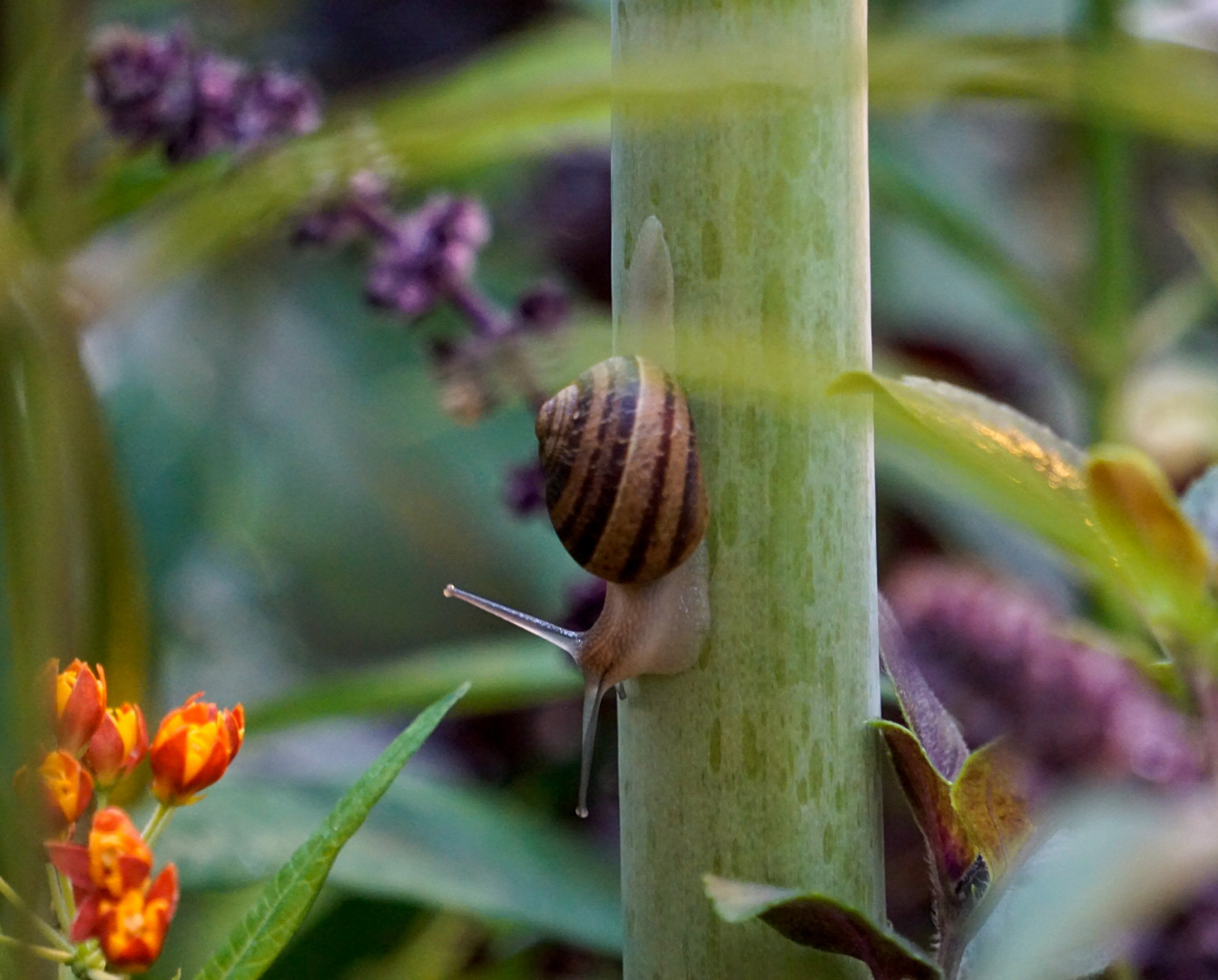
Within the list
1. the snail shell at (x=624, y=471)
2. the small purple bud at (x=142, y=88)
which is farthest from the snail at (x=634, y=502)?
the small purple bud at (x=142, y=88)

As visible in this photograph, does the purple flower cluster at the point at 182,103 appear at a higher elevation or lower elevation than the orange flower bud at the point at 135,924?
higher

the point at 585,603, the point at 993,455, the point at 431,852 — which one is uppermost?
the point at 993,455

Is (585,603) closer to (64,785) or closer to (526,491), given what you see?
(526,491)

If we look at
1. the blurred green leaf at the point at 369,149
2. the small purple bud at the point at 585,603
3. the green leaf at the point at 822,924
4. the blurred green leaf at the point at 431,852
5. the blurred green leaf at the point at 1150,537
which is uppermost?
the blurred green leaf at the point at 369,149

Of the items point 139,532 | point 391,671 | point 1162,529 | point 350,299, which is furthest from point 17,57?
point 350,299

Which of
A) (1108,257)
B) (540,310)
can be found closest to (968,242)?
(1108,257)

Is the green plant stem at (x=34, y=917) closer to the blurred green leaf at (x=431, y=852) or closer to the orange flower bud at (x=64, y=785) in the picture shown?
the orange flower bud at (x=64, y=785)
